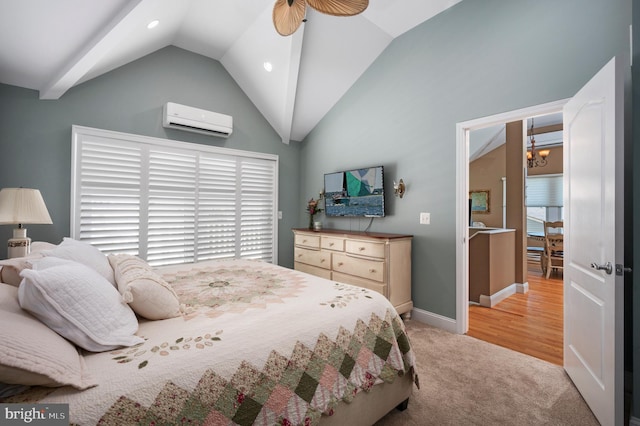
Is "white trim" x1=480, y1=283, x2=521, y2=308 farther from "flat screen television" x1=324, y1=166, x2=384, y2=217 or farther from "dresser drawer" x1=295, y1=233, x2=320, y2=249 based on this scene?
"dresser drawer" x1=295, y1=233, x2=320, y2=249

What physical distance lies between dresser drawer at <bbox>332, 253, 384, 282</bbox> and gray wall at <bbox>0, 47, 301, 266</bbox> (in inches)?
85.1

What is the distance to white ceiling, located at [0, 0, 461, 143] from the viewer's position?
2.36 m

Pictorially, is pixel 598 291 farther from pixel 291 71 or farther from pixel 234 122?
pixel 234 122

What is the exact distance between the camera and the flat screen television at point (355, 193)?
3.65 meters

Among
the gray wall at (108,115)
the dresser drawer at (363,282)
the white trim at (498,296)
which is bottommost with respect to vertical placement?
the white trim at (498,296)

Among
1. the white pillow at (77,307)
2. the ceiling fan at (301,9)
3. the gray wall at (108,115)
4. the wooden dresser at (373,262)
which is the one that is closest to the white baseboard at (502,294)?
the wooden dresser at (373,262)

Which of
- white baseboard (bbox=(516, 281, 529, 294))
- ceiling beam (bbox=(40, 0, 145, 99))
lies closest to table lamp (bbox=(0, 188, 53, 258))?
ceiling beam (bbox=(40, 0, 145, 99))

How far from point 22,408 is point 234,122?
397 centimetres

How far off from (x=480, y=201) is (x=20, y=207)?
7.64 meters

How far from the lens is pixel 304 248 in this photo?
4.22 metres

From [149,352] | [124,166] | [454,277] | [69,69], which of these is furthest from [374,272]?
[69,69]

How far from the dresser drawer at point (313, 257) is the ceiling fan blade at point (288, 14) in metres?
2.53

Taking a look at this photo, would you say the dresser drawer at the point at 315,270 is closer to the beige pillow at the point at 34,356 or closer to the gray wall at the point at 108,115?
the gray wall at the point at 108,115

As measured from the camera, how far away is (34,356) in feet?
2.74
